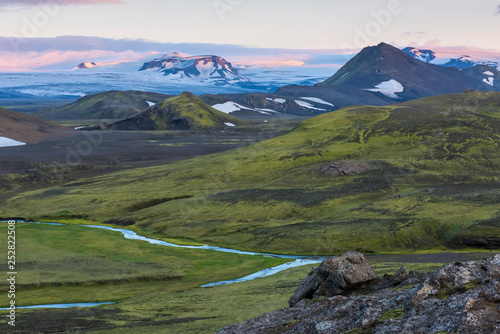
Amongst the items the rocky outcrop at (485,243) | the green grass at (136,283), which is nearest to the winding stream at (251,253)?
the green grass at (136,283)

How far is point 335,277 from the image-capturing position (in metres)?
33.3

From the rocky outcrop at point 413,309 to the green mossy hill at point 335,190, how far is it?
4677 cm

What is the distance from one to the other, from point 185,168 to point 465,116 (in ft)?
273

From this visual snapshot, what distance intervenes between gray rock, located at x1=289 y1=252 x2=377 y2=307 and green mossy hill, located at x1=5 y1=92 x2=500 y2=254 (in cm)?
4213

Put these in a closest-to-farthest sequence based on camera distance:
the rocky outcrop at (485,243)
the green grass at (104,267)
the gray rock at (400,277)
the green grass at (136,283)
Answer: the gray rock at (400,277)
the green grass at (136,283)
the green grass at (104,267)
the rocky outcrop at (485,243)

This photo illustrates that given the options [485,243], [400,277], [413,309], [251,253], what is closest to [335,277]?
[400,277]

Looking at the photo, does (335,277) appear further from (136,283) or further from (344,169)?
(344,169)

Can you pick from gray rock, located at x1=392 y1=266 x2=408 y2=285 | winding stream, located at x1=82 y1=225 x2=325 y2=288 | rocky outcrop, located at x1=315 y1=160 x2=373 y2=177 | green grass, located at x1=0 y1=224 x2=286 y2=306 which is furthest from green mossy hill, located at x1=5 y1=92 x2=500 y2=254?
gray rock, located at x1=392 y1=266 x2=408 y2=285

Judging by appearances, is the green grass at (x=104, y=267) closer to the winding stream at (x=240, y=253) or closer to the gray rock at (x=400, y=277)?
the winding stream at (x=240, y=253)

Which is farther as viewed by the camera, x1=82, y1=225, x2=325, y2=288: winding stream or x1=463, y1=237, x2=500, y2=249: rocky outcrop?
x1=463, y1=237, x2=500, y2=249: rocky outcrop

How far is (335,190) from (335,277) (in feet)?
261

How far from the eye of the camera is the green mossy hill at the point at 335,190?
8181 centimetres

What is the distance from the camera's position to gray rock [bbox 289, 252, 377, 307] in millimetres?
33094

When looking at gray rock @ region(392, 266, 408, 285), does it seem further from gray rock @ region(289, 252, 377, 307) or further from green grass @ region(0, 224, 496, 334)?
green grass @ region(0, 224, 496, 334)
